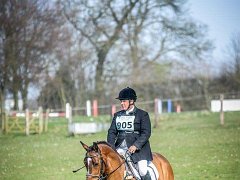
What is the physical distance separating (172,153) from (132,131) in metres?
11.1

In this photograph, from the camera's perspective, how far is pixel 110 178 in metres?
7.77

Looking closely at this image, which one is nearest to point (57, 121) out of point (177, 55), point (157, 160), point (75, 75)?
point (75, 75)

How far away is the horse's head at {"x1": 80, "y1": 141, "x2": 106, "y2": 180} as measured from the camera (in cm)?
732

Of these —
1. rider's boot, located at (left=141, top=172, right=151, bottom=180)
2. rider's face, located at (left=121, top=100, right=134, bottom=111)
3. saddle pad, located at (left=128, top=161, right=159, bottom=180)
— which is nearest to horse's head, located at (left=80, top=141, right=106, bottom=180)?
saddle pad, located at (left=128, top=161, right=159, bottom=180)

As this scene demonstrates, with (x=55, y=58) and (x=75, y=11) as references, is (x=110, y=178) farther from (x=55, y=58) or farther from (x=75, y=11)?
(x=75, y=11)

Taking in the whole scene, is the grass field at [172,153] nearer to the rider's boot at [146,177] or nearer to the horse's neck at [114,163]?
the rider's boot at [146,177]

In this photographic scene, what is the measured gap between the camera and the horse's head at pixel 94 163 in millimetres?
7316

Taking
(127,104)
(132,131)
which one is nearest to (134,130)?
(132,131)

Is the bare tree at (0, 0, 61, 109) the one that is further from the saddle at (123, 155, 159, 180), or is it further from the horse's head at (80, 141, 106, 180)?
the horse's head at (80, 141, 106, 180)

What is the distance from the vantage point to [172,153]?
63.5 ft

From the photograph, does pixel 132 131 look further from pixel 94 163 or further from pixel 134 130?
pixel 94 163

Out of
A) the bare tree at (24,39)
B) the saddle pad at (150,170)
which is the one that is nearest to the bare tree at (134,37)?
the bare tree at (24,39)

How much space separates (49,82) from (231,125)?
2035cm

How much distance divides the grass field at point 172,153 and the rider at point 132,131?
515 cm
